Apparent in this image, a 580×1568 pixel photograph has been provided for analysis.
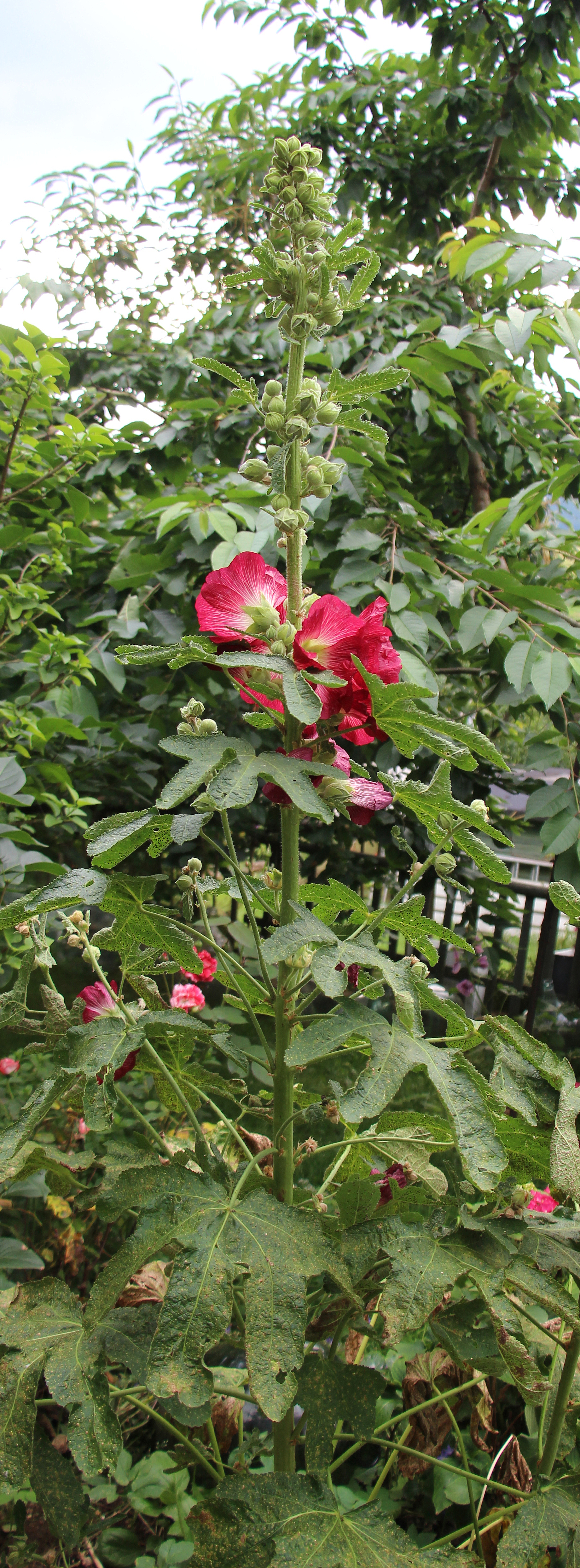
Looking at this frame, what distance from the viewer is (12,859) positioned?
4.32 ft

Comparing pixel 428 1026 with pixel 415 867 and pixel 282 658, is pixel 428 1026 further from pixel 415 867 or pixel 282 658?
pixel 282 658

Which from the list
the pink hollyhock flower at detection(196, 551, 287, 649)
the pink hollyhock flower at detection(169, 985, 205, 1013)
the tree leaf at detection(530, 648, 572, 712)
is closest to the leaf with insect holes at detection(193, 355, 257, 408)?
the pink hollyhock flower at detection(196, 551, 287, 649)

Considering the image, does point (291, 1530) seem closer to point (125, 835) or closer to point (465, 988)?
point (125, 835)

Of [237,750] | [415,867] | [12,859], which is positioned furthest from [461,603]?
[237,750]

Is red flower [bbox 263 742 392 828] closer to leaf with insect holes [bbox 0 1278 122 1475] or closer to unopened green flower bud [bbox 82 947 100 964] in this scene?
unopened green flower bud [bbox 82 947 100 964]

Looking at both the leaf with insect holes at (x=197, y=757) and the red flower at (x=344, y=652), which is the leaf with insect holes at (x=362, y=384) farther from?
the leaf with insect holes at (x=197, y=757)

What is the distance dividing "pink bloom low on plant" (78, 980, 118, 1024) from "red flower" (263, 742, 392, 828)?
0.24m

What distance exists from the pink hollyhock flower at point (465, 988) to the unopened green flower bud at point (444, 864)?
2605 mm

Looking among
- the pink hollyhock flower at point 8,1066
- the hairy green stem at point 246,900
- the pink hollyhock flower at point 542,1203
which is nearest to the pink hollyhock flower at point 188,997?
the pink hollyhock flower at point 8,1066

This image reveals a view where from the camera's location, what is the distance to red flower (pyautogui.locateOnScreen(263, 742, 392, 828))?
0.64 m

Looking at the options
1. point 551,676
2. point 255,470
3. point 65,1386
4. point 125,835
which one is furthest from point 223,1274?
point 551,676

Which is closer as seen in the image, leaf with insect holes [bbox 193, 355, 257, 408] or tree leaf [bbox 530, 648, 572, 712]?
leaf with insect holes [bbox 193, 355, 257, 408]

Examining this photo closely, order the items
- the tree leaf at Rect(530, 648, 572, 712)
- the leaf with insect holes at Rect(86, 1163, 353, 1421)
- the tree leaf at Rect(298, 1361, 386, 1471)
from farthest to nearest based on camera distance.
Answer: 1. the tree leaf at Rect(530, 648, 572, 712)
2. the tree leaf at Rect(298, 1361, 386, 1471)
3. the leaf with insect holes at Rect(86, 1163, 353, 1421)

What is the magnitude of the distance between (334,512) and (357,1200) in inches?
63.4
